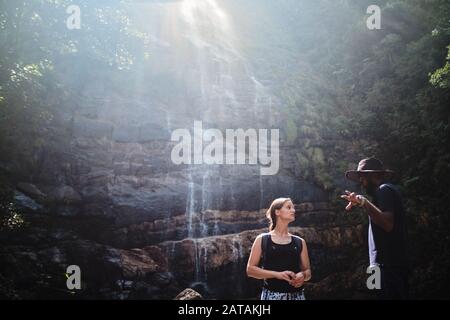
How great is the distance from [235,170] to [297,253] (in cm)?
874

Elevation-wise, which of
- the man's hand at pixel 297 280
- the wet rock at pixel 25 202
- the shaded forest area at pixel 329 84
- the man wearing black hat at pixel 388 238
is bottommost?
the man's hand at pixel 297 280

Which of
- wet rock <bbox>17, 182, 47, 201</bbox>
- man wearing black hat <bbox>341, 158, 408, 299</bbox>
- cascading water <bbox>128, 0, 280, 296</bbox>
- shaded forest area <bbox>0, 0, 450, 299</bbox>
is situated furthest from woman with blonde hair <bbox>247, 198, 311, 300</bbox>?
wet rock <bbox>17, 182, 47, 201</bbox>

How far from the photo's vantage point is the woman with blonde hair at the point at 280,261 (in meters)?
4.29

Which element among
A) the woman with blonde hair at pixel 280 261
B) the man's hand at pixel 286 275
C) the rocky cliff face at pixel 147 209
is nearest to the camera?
the man's hand at pixel 286 275

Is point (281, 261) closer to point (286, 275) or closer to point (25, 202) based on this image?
point (286, 275)

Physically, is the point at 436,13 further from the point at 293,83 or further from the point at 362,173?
the point at 362,173

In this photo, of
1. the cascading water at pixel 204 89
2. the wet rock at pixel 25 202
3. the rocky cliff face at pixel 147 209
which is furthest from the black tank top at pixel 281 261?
the wet rock at pixel 25 202

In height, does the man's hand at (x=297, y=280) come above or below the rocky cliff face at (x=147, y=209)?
below

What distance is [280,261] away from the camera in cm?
441

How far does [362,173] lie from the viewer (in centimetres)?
495

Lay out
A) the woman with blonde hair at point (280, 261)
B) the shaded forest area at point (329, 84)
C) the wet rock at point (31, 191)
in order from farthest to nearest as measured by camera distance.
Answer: the wet rock at point (31, 191), the shaded forest area at point (329, 84), the woman with blonde hair at point (280, 261)

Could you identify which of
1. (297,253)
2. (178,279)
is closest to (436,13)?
(178,279)

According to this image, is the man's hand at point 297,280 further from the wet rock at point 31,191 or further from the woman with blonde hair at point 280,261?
the wet rock at point 31,191

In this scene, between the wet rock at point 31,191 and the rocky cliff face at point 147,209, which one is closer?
the rocky cliff face at point 147,209
